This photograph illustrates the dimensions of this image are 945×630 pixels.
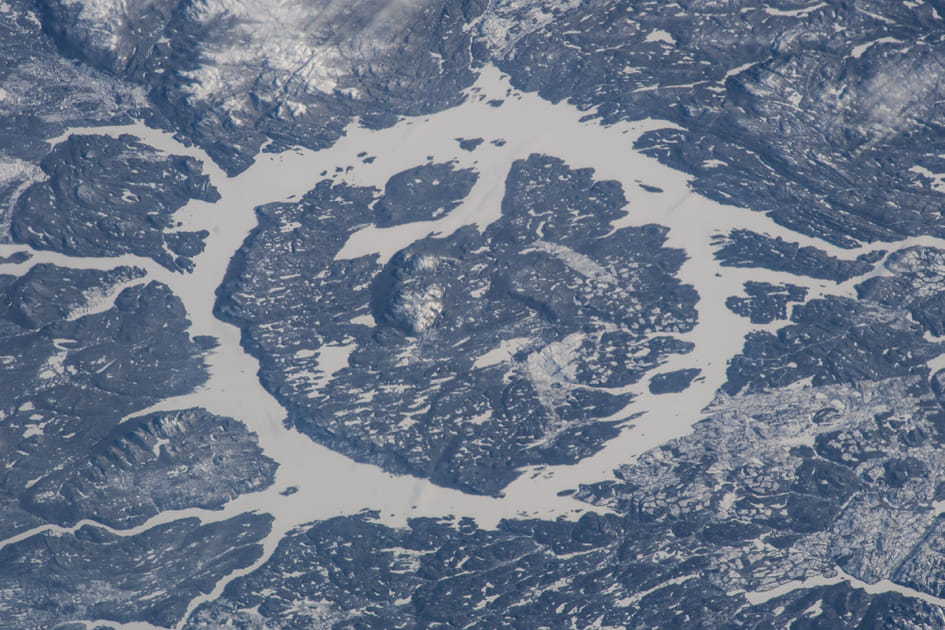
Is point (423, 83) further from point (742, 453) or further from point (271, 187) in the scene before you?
point (742, 453)

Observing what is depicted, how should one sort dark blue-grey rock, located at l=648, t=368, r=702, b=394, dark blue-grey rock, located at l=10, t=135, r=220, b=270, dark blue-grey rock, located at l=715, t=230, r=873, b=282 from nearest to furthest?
dark blue-grey rock, located at l=648, t=368, r=702, b=394, dark blue-grey rock, located at l=715, t=230, r=873, b=282, dark blue-grey rock, located at l=10, t=135, r=220, b=270

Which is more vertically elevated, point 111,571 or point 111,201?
point 111,201

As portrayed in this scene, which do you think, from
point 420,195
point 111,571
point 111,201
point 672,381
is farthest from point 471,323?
point 111,571

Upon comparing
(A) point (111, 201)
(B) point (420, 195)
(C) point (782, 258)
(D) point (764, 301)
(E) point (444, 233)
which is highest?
(A) point (111, 201)

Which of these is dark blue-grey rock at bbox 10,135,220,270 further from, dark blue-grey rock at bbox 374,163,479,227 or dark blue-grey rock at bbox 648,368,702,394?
dark blue-grey rock at bbox 648,368,702,394

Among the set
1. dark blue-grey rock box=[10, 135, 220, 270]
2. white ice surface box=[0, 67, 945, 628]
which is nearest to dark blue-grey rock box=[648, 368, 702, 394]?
white ice surface box=[0, 67, 945, 628]

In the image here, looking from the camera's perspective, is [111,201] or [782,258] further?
[111,201]

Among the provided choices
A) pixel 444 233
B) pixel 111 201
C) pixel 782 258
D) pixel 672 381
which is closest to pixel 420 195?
pixel 444 233

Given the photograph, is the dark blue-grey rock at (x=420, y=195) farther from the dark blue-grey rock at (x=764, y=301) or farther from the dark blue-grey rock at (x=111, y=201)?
Answer: the dark blue-grey rock at (x=764, y=301)

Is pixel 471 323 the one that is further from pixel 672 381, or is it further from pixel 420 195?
pixel 672 381

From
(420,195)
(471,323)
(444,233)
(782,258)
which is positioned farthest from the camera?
(420,195)

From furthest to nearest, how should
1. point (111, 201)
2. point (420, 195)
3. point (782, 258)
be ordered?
point (420, 195) < point (111, 201) < point (782, 258)

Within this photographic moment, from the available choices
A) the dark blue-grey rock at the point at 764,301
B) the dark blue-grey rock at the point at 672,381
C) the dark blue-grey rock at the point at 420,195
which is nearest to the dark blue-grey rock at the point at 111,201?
the dark blue-grey rock at the point at 420,195
